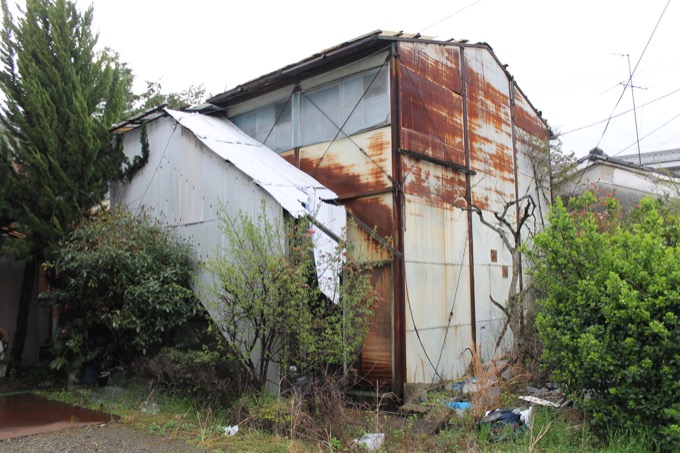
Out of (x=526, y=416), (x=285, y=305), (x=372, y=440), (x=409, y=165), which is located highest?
(x=409, y=165)

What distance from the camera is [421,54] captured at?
9602 millimetres

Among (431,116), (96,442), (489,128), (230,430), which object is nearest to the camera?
(96,442)

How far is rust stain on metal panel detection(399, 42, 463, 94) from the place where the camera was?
9.22 meters

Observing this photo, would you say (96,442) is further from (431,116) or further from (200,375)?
(431,116)

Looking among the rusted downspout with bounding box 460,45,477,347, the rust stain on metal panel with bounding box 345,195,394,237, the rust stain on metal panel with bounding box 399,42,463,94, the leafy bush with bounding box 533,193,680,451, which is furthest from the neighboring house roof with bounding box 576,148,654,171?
the leafy bush with bounding box 533,193,680,451

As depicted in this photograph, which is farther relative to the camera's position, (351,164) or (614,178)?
(614,178)

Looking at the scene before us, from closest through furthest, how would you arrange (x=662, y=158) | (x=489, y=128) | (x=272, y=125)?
(x=272, y=125), (x=489, y=128), (x=662, y=158)

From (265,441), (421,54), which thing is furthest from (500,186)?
(265,441)

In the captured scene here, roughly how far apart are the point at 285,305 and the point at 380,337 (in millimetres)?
2204

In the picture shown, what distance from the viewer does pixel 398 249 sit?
8508mm

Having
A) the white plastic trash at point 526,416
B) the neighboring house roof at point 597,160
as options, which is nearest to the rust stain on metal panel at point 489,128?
the neighboring house roof at point 597,160

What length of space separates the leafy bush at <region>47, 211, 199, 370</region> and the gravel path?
197 centimetres

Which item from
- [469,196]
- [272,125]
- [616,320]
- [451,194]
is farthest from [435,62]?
[616,320]

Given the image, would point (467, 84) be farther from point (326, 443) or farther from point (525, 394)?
point (326, 443)
